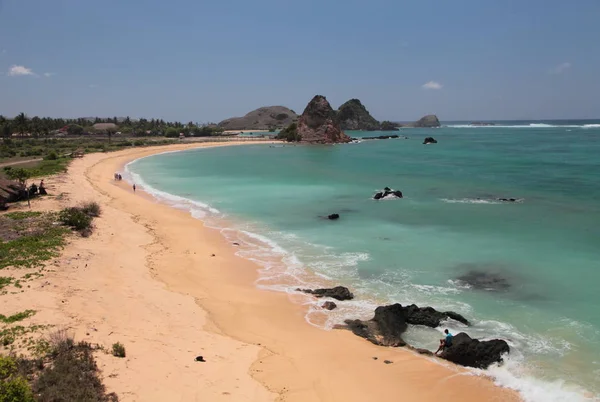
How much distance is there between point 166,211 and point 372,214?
49.1 feet

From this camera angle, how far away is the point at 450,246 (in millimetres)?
22547

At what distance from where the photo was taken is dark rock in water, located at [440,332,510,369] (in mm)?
11438

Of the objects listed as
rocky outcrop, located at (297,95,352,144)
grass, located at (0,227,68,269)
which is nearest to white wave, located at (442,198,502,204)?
grass, located at (0,227,68,269)

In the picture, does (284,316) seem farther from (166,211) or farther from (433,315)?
(166,211)

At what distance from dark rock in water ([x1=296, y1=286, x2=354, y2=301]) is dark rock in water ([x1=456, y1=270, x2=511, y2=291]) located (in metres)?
5.39

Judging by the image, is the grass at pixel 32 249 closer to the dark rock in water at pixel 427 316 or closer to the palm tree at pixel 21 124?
the dark rock in water at pixel 427 316

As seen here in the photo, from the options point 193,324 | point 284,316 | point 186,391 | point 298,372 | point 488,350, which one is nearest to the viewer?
point 186,391

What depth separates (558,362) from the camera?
1173 centimetres

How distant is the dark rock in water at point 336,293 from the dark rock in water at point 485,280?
5394mm

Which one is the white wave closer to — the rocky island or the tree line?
the rocky island

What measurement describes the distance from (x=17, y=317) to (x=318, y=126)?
109 m

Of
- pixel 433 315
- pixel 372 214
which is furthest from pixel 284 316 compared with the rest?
pixel 372 214

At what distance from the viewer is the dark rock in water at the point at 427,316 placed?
45.0 feet

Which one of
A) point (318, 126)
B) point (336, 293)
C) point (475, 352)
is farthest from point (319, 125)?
point (475, 352)
